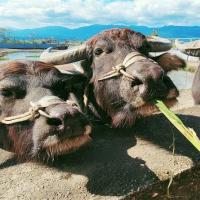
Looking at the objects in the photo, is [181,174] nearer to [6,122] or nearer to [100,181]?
[100,181]

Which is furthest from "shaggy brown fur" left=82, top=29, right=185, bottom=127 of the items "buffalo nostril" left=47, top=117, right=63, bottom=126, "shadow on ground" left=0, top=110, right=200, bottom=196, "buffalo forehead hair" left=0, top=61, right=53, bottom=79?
"buffalo nostril" left=47, top=117, right=63, bottom=126

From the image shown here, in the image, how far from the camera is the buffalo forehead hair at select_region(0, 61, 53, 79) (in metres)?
4.48

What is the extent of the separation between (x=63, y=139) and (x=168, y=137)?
2.16 meters

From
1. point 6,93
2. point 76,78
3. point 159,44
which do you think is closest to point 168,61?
point 159,44

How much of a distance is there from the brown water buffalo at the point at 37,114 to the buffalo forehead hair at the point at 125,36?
3.90ft

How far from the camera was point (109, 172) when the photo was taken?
167 inches

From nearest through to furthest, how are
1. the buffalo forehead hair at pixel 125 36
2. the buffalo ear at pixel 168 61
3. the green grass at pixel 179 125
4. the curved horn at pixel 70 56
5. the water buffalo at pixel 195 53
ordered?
1. the green grass at pixel 179 125
2. the buffalo forehead hair at pixel 125 36
3. the curved horn at pixel 70 56
4. the buffalo ear at pixel 168 61
5. the water buffalo at pixel 195 53

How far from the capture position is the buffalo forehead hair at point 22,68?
4480 mm

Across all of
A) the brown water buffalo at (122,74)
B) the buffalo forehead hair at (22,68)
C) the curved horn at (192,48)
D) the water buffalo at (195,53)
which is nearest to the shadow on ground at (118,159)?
the brown water buffalo at (122,74)

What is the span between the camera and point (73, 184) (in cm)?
395

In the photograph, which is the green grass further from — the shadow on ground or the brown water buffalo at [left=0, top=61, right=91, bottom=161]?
the brown water buffalo at [left=0, top=61, right=91, bottom=161]

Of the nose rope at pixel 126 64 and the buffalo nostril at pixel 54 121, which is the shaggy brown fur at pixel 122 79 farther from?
the buffalo nostril at pixel 54 121

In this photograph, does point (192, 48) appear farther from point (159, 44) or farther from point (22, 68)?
point (22, 68)

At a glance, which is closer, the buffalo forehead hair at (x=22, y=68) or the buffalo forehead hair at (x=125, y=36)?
the buffalo forehead hair at (x=22, y=68)
